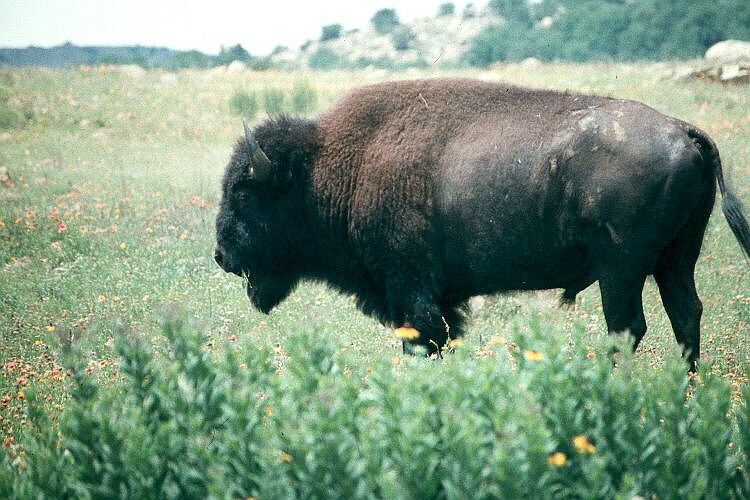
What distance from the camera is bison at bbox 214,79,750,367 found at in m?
5.05

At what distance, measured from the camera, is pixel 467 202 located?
556cm

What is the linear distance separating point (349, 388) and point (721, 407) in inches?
64.3

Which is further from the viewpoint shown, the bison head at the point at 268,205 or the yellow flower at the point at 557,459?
the bison head at the point at 268,205

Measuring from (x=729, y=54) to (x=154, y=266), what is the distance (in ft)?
75.4

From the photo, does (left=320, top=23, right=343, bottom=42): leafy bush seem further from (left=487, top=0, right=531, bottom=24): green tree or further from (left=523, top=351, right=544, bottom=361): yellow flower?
(left=523, top=351, right=544, bottom=361): yellow flower

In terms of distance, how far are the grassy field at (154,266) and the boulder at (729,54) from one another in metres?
5.15

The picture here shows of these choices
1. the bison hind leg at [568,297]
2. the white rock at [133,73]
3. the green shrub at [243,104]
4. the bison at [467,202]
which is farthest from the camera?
the white rock at [133,73]

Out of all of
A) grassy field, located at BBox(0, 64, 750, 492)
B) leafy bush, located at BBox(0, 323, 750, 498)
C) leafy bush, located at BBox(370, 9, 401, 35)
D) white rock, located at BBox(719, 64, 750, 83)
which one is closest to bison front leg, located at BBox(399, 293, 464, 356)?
→ grassy field, located at BBox(0, 64, 750, 492)

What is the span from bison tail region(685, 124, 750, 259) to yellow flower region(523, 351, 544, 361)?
2.20m

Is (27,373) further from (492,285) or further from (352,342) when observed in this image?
(492,285)

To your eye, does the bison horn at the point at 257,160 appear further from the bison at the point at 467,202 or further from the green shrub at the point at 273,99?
the green shrub at the point at 273,99

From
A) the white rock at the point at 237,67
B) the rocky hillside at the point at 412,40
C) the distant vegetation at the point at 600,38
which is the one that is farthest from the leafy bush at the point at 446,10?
the white rock at the point at 237,67

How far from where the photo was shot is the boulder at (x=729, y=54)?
24439 mm

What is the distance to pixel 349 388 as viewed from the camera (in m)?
3.39
